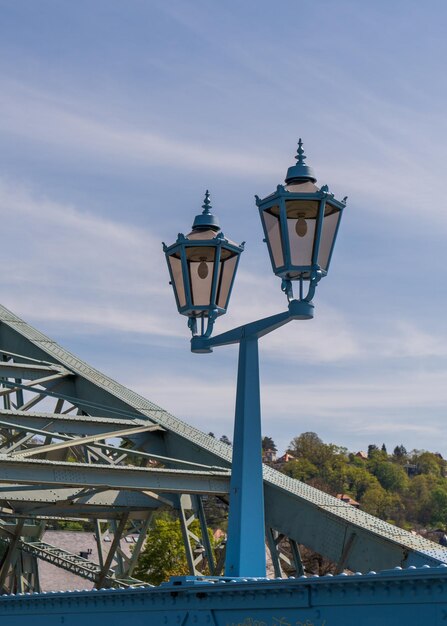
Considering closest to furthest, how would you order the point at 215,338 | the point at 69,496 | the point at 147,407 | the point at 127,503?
the point at 215,338 → the point at 69,496 → the point at 127,503 → the point at 147,407

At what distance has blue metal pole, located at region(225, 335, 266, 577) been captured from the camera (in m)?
7.87

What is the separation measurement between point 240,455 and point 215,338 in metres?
1.07

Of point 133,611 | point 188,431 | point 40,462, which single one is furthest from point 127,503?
point 133,611

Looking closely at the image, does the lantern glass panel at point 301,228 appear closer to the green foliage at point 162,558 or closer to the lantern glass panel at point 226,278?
the lantern glass panel at point 226,278

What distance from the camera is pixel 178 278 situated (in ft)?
28.6

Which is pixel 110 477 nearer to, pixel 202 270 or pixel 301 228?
pixel 202 270

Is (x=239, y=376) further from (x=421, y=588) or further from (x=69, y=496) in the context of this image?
(x=69, y=496)

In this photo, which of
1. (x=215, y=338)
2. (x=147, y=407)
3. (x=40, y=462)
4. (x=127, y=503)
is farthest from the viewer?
(x=147, y=407)

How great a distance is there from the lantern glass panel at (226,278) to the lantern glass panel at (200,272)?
118mm

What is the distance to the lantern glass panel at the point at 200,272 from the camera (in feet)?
28.1

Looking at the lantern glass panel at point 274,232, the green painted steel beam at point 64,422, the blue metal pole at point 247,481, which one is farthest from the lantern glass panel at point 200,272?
the green painted steel beam at point 64,422

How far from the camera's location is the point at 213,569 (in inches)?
687

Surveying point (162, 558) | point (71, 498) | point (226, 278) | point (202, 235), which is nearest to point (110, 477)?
point (71, 498)

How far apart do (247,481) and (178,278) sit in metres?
1.79
